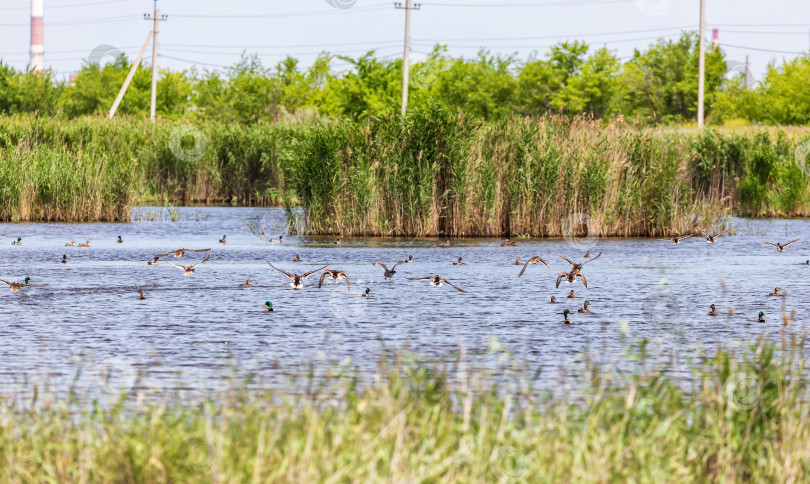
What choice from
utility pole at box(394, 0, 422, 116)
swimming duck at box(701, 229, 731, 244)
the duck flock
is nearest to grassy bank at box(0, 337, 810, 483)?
the duck flock

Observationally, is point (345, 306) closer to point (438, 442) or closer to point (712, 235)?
point (438, 442)

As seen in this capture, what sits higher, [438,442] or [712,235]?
[712,235]

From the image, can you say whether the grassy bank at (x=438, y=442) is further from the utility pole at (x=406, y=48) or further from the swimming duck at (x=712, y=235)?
the utility pole at (x=406, y=48)

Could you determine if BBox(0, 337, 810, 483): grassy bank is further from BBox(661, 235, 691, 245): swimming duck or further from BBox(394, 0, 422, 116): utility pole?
BBox(394, 0, 422, 116): utility pole

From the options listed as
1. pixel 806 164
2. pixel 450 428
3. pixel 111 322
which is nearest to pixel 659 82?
pixel 806 164

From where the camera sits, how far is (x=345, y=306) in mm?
14336

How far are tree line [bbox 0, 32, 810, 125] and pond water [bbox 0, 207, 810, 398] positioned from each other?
130 ft

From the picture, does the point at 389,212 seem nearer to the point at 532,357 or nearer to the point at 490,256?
the point at 490,256

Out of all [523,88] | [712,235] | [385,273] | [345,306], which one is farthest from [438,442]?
[523,88]

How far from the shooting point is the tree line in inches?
2751

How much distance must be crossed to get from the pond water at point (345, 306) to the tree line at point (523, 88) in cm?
3977

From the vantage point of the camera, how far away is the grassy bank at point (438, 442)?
17.9ft

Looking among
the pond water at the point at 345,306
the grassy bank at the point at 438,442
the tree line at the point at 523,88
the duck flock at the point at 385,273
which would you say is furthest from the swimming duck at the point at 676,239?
the tree line at the point at 523,88

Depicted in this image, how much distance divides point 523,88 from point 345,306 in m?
66.5
